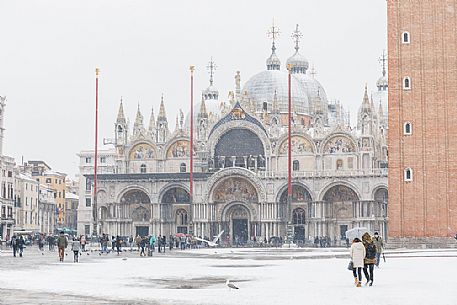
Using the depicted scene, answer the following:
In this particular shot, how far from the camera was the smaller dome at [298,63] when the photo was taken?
354 feet

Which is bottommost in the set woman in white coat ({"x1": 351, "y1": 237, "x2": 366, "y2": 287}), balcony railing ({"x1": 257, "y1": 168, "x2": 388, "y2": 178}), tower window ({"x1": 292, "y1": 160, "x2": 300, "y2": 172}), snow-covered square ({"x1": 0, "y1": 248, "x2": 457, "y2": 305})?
snow-covered square ({"x1": 0, "y1": 248, "x2": 457, "y2": 305})

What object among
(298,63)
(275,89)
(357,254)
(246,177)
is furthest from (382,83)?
(357,254)

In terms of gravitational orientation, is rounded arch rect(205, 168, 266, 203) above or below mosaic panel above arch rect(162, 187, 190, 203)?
above

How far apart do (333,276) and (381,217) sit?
53.7 meters

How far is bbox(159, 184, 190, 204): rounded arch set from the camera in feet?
280

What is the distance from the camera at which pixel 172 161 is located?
8719 centimetres

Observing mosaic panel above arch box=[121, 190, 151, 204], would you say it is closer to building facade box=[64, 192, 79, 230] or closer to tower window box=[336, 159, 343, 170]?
tower window box=[336, 159, 343, 170]

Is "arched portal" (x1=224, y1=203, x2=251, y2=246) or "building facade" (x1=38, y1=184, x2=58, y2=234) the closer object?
"arched portal" (x1=224, y1=203, x2=251, y2=246)

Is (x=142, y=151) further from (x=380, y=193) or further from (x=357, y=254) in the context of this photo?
(x=357, y=254)

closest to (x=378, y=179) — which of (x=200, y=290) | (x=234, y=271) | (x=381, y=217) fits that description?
(x=381, y=217)

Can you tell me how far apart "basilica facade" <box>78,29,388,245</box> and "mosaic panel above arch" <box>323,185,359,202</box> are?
3.8 inches

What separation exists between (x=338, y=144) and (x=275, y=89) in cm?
1567

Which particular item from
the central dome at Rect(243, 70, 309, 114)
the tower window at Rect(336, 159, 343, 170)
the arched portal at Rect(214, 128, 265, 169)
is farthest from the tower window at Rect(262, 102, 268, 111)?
the tower window at Rect(336, 159, 343, 170)

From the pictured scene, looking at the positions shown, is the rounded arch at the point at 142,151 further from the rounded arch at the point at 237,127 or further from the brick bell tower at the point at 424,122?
the brick bell tower at the point at 424,122
